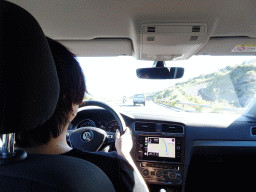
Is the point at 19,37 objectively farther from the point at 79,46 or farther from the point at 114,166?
the point at 79,46

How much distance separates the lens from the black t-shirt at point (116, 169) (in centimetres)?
101

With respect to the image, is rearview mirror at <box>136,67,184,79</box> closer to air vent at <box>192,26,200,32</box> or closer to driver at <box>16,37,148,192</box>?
air vent at <box>192,26,200,32</box>

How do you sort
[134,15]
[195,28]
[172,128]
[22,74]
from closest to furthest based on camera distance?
[22,74], [134,15], [195,28], [172,128]

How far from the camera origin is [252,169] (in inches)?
128

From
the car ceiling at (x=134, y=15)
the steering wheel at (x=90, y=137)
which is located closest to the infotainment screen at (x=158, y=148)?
the steering wheel at (x=90, y=137)

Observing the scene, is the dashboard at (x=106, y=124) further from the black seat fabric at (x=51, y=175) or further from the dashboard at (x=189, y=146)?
the black seat fabric at (x=51, y=175)

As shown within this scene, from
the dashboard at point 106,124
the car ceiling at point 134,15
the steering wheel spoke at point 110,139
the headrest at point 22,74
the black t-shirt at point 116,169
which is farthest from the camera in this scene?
the dashboard at point 106,124

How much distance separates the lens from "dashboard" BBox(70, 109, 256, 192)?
10.4ft

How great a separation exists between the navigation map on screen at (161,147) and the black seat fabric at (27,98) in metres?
2.49

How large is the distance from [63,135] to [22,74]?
0.65 metres

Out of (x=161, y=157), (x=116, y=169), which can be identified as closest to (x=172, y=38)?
(x=116, y=169)

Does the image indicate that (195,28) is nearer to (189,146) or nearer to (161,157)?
(189,146)

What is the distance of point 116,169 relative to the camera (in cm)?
103

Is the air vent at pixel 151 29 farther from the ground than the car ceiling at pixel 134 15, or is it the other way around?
the car ceiling at pixel 134 15
